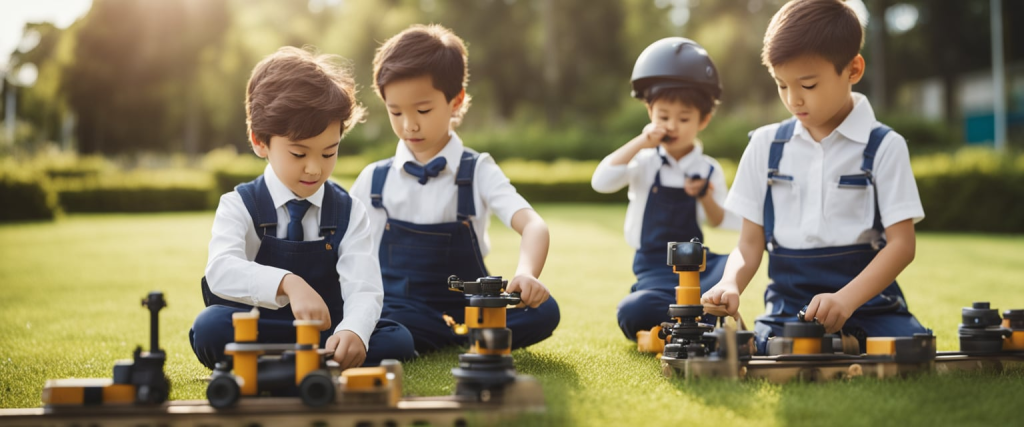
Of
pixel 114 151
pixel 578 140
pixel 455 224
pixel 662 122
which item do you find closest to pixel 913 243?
pixel 662 122

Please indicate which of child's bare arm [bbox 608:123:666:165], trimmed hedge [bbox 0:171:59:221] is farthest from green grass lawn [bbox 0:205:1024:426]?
trimmed hedge [bbox 0:171:59:221]

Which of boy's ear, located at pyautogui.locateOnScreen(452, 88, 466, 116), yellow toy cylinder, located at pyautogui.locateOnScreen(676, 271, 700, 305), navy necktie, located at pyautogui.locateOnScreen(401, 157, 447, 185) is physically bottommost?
yellow toy cylinder, located at pyautogui.locateOnScreen(676, 271, 700, 305)

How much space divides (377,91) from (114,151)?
1858 inches

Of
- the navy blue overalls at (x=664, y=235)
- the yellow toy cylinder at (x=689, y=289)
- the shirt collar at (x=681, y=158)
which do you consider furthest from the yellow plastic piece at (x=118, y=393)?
the shirt collar at (x=681, y=158)

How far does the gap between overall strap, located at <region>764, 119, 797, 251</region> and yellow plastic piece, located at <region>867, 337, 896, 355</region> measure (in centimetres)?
93

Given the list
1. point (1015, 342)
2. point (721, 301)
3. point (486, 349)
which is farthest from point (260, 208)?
point (1015, 342)

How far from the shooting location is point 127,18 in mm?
36656

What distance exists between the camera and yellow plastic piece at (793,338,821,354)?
2.91 metres

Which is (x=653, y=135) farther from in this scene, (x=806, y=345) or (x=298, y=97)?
(x=298, y=97)

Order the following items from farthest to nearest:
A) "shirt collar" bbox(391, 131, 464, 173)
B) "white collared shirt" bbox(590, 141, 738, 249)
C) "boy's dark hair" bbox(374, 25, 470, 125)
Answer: "white collared shirt" bbox(590, 141, 738, 249)
"shirt collar" bbox(391, 131, 464, 173)
"boy's dark hair" bbox(374, 25, 470, 125)

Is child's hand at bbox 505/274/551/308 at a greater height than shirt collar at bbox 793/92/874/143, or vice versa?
shirt collar at bbox 793/92/874/143

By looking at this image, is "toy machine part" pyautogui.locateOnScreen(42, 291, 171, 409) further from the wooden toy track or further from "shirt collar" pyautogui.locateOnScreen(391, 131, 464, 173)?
"shirt collar" pyautogui.locateOnScreen(391, 131, 464, 173)

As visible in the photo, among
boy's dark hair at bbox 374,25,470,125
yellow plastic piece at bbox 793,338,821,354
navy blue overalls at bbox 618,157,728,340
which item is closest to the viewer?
yellow plastic piece at bbox 793,338,821,354

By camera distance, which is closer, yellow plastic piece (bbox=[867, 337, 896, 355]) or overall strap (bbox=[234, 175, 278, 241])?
yellow plastic piece (bbox=[867, 337, 896, 355])
